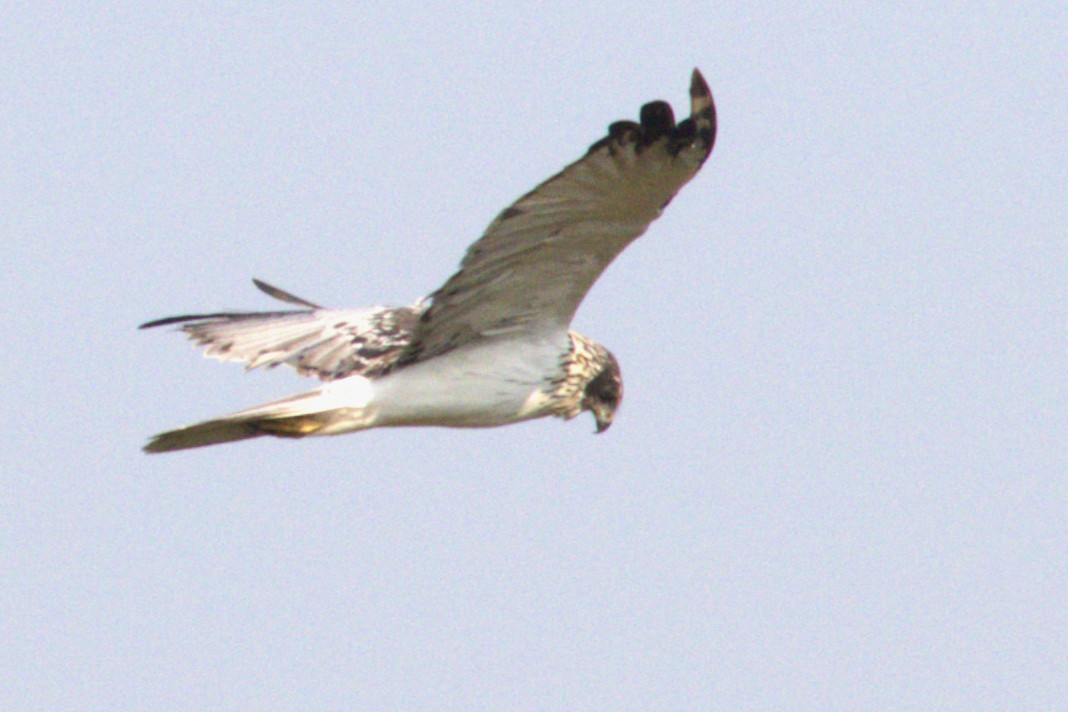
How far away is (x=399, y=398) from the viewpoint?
26.2ft

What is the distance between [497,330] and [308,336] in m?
1.37

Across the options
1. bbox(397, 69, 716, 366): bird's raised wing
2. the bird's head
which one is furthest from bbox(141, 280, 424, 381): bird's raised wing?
the bird's head

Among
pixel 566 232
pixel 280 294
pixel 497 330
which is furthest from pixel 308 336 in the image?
pixel 566 232

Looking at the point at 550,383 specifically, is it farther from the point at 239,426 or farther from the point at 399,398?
the point at 239,426

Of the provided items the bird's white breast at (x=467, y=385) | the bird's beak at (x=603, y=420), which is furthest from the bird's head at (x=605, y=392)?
the bird's white breast at (x=467, y=385)

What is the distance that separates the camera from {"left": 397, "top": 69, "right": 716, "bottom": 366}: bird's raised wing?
6.60 m

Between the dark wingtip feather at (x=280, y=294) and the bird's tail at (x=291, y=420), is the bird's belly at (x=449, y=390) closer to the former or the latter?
the bird's tail at (x=291, y=420)

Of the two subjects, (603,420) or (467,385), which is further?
(603,420)

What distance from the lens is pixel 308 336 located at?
8.97 m

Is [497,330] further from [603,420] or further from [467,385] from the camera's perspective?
[603,420]

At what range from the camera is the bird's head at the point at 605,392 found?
8469 mm

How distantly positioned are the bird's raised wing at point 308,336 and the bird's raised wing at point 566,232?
609 millimetres

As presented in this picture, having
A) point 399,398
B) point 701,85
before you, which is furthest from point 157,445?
point 701,85

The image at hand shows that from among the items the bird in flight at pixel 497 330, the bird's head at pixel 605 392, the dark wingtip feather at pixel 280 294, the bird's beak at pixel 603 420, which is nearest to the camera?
the bird in flight at pixel 497 330
